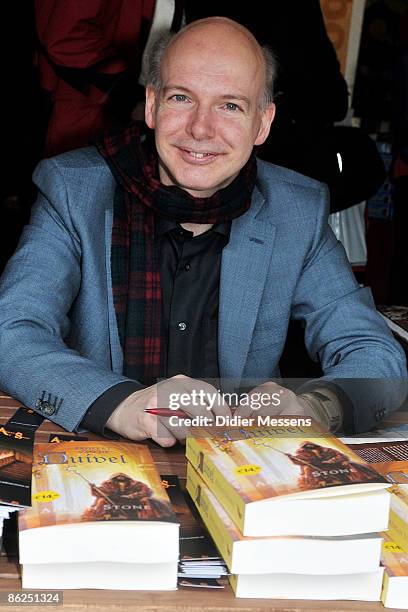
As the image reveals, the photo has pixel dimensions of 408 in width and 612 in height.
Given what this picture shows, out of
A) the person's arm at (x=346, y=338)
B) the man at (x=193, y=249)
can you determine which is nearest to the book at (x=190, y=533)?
the person's arm at (x=346, y=338)

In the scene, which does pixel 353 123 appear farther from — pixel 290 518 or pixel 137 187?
pixel 290 518

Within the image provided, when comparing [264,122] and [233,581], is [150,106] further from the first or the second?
[233,581]

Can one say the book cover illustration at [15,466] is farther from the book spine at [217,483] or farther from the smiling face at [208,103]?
the smiling face at [208,103]

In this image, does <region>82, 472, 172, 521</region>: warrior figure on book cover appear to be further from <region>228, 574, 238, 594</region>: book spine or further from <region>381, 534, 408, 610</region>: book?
<region>381, 534, 408, 610</region>: book

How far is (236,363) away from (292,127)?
1.20 m

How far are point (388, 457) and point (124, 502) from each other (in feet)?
1.57

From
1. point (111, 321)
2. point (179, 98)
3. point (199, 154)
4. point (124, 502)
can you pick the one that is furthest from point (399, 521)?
point (179, 98)

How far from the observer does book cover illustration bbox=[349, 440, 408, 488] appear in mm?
1300

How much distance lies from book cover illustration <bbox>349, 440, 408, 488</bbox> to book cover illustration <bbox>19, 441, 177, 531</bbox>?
1.14 feet

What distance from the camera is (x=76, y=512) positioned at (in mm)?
1062

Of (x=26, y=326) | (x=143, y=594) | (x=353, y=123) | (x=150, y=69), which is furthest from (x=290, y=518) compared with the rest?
(x=353, y=123)

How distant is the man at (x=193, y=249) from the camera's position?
2117mm

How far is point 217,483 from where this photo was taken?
1.14m

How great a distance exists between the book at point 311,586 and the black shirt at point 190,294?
115 centimetres
